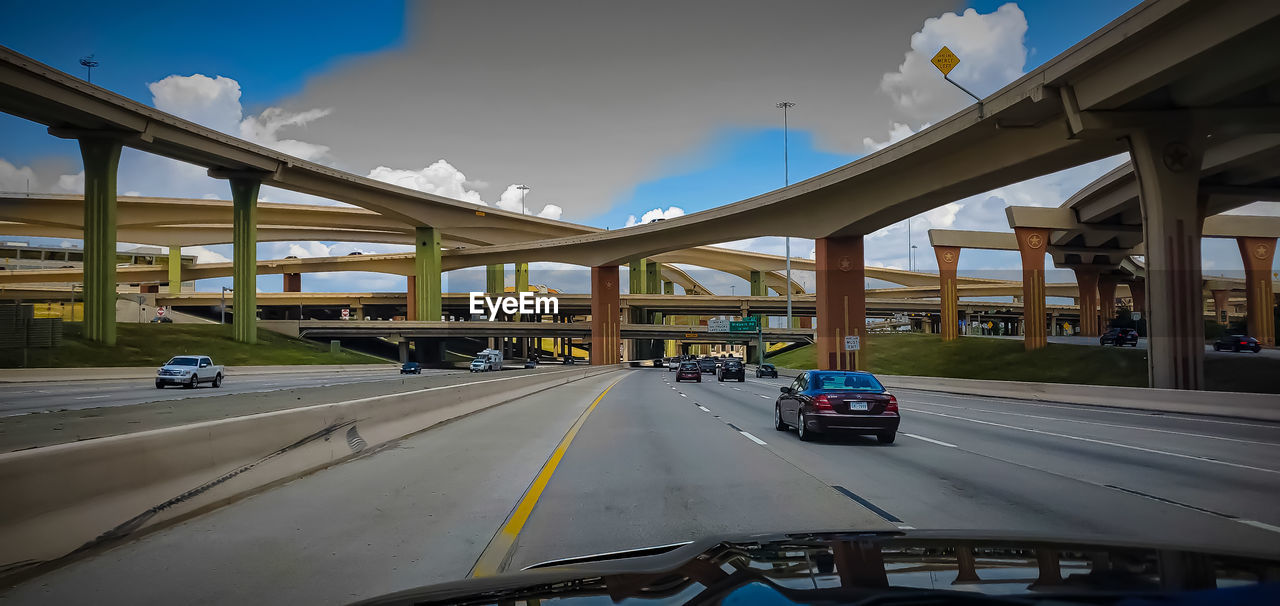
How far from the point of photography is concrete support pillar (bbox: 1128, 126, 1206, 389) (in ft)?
88.2

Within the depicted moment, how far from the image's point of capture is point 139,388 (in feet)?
119

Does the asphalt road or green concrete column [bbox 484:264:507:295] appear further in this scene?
green concrete column [bbox 484:264:507:295]

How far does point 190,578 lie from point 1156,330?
30369 mm

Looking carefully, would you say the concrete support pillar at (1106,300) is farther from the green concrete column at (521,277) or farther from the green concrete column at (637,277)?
the green concrete column at (521,277)

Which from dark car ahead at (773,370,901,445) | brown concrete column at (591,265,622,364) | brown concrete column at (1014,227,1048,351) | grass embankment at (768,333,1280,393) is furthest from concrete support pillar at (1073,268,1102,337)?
dark car ahead at (773,370,901,445)

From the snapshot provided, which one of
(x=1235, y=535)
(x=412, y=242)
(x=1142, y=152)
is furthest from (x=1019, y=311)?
(x=1235, y=535)

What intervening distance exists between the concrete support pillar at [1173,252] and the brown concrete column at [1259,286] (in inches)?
1638

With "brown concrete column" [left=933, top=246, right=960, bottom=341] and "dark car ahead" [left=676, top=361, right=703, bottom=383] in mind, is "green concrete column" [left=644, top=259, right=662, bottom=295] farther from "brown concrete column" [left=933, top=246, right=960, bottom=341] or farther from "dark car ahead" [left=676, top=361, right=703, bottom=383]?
"dark car ahead" [left=676, top=361, right=703, bottom=383]

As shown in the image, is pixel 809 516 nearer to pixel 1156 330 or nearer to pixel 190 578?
pixel 190 578

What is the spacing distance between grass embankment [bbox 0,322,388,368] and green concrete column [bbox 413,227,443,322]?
32.0 ft

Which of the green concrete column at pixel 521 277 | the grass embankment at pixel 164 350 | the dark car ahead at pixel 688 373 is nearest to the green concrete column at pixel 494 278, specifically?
the green concrete column at pixel 521 277

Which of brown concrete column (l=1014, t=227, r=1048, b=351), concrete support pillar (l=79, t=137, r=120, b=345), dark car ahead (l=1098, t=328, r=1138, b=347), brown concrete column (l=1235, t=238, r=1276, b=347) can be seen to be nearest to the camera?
concrete support pillar (l=79, t=137, r=120, b=345)

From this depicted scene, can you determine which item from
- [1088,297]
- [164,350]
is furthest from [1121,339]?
[164,350]

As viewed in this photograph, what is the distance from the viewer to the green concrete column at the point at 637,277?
115 meters
